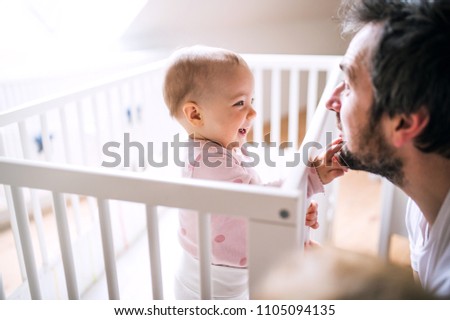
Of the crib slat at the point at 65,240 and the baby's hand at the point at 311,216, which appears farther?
the baby's hand at the point at 311,216

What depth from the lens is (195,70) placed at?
83 centimetres

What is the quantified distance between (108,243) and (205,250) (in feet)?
0.54

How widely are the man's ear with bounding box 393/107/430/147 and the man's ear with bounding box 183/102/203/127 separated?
0.39 meters

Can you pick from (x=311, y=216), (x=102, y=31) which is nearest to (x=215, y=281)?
(x=311, y=216)

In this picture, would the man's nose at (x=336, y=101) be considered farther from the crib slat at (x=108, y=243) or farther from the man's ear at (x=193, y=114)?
the crib slat at (x=108, y=243)

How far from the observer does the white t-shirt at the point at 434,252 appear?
0.60m

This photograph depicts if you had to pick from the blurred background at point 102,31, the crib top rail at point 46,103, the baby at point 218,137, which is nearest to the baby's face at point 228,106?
the baby at point 218,137

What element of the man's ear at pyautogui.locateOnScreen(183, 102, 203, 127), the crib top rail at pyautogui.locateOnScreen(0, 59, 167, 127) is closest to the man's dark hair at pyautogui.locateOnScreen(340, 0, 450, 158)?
the man's ear at pyautogui.locateOnScreen(183, 102, 203, 127)

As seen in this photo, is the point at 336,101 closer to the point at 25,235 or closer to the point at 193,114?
the point at 193,114

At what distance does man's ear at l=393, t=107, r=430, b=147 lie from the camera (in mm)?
606

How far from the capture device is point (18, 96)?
167cm

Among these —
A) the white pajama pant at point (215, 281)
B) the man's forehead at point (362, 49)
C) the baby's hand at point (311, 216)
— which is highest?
the man's forehead at point (362, 49)

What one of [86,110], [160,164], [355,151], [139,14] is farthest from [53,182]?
[139,14]

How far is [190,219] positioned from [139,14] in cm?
148
